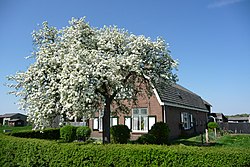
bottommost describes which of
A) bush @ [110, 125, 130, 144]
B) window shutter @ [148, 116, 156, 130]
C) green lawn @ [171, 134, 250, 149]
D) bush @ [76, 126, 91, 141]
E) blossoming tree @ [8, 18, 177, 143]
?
green lawn @ [171, 134, 250, 149]

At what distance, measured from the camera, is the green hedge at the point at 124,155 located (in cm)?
630

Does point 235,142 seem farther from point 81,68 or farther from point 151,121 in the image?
point 81,68

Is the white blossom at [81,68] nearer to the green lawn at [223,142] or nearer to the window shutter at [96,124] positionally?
the green lawn at [223,142]

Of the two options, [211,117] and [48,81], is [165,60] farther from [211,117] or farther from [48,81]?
[211,117]

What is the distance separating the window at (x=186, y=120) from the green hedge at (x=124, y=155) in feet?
56.2

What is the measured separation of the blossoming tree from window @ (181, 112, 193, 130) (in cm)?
1270

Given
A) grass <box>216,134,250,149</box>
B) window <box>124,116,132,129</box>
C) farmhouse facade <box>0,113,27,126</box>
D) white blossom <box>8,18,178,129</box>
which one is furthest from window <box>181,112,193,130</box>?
farmhouse facade <box>0,113,27,126</box>

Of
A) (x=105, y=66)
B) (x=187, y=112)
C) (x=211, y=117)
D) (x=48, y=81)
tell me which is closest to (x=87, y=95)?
(x=105, y=66)

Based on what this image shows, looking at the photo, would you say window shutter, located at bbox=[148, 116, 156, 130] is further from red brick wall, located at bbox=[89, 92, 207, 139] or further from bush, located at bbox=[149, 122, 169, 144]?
bush, located at bbox=[149, 122, 169, 144]

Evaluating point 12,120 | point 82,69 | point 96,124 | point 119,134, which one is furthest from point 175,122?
point 12,120

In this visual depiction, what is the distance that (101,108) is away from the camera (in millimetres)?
11766

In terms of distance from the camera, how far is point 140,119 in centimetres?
2070

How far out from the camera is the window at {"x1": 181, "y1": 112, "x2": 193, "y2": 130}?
927 inches

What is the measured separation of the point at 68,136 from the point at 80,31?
11.9 metres
